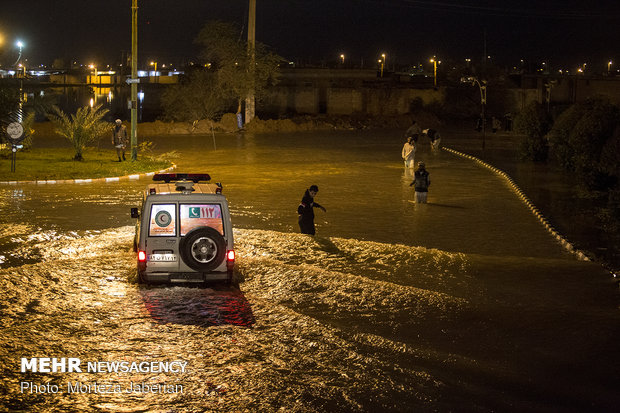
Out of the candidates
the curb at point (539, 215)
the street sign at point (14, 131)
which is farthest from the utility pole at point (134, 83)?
the curb at point (539, 215)

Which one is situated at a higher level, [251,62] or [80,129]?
[251,62]

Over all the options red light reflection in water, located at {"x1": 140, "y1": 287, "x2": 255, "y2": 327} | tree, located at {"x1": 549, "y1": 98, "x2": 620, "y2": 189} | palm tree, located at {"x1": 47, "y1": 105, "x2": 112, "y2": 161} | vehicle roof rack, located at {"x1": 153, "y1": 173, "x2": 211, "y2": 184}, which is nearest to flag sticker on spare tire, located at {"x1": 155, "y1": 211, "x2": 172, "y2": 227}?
red light reflection in water, located at {"x1": 140, "y1": 287, "x2": 255, "y2": 327}

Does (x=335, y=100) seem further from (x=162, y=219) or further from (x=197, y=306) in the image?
(x=197, y=306)

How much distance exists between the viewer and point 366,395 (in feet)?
24.3

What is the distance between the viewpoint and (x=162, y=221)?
11.2m

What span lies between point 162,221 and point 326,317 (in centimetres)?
294

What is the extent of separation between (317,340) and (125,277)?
419 centimetres

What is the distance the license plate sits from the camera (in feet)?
36.1

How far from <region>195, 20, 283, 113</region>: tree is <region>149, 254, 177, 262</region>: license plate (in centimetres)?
4273

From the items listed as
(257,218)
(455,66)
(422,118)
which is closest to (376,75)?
(455,66)

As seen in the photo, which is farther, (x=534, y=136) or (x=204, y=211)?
(x=534, y=136)

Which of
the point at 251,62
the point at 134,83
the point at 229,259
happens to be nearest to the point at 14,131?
the point at 134,83

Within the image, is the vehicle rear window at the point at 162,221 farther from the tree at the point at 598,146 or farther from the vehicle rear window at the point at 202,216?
the tree at the point at 598,146

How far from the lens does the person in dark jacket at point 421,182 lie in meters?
20.0
